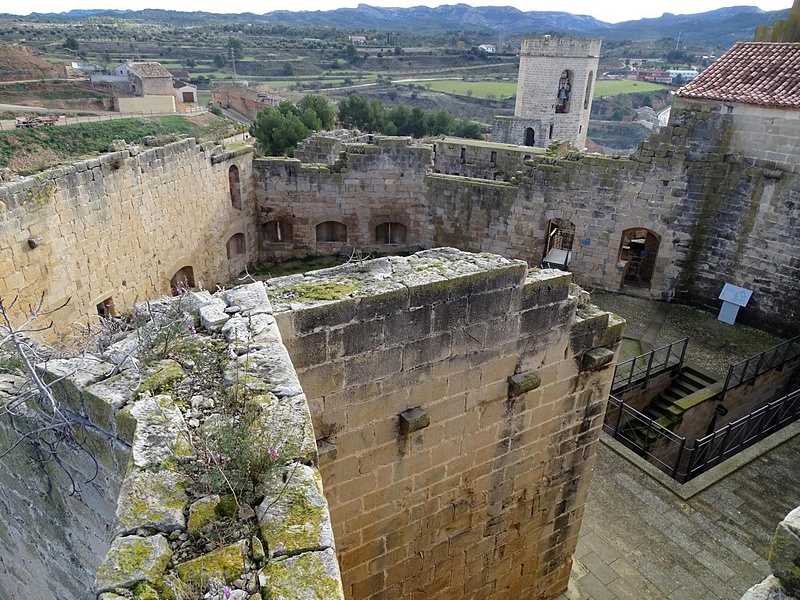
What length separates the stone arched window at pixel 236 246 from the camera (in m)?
17.5

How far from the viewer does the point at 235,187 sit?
17.2 m

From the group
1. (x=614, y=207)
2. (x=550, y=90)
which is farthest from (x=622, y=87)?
(x=614, y=207)

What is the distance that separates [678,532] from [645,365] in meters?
4.71

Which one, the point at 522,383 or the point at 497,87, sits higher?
the point at 522,383

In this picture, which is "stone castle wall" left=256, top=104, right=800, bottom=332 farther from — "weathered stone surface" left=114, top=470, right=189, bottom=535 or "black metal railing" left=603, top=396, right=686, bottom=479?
"weathered stone surface" left=114, top=470, right=189, bottom=535

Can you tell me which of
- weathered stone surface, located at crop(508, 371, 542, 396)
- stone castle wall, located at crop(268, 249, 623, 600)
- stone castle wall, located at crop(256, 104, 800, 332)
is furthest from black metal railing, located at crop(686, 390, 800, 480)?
weathered stone surface, located at crop(508, 371, 542, 396)

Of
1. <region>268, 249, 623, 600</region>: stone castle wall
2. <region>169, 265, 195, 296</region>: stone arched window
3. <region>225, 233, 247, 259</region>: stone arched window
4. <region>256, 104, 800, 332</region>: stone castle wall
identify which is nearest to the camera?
<region>268, 249, 623, 600</region>: stone castle wall

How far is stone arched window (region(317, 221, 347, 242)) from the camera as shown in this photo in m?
18.3

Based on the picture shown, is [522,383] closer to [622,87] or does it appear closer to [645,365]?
[645,365]

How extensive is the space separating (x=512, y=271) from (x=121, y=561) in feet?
11.9

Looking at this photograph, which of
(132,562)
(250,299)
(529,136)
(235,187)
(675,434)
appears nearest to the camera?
(132,562)

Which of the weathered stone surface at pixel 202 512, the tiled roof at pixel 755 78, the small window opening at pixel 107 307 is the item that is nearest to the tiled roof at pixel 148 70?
the small window opening at pixel 107 307

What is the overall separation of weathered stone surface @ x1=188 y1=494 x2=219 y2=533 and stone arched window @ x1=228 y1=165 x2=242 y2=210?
1541cm

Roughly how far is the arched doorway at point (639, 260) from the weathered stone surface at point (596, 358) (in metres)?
10.7
